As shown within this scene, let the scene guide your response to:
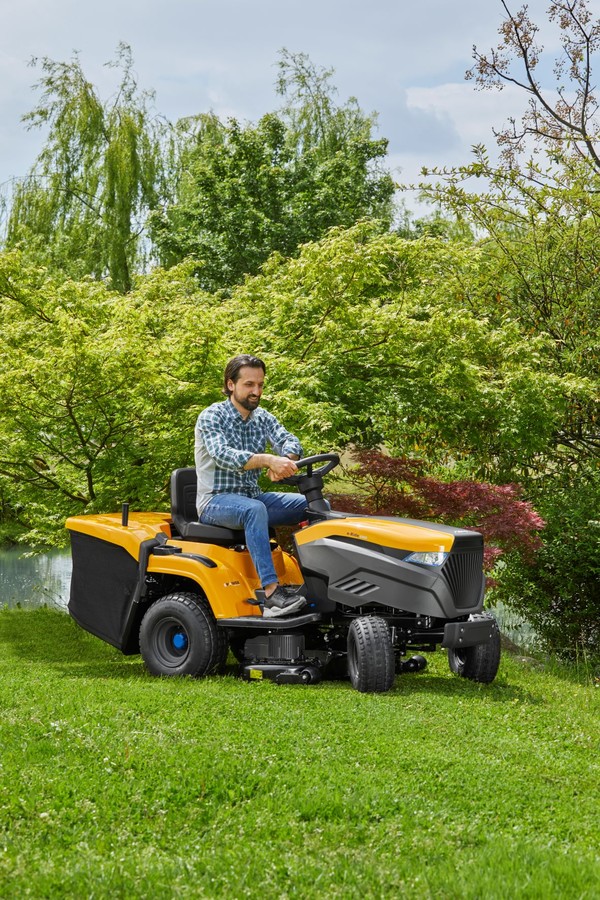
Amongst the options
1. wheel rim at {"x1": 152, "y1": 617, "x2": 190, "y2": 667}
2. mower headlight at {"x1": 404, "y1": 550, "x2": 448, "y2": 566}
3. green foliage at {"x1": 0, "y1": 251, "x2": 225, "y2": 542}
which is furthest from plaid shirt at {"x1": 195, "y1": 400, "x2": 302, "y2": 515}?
green foliage at {"x1": 0, "y1": 251, "x2": 225, "y2": 542}

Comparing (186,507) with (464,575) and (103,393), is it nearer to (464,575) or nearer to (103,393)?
(464,575)

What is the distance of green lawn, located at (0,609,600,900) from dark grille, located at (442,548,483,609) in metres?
0.62

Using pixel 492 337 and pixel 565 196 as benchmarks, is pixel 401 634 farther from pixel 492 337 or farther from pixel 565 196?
pixel 565 196

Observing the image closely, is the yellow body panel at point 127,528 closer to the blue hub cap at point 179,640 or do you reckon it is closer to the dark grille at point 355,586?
the blue hub cap at point 179,640

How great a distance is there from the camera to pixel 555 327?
13211mm

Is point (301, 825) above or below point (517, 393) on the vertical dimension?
below

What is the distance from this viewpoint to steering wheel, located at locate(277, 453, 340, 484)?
6242mm

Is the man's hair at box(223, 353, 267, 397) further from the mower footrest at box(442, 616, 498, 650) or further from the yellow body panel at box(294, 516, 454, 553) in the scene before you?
the mower footrest at box(442, 616, 498, 650)

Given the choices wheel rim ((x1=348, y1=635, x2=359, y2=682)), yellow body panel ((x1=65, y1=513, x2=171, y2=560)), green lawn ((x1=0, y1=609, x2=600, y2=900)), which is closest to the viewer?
green lawn ((x1=0, y1=609, x2=600, y2=900))

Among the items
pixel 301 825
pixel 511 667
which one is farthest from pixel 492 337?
pixel 301 825

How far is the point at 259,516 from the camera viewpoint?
632cm

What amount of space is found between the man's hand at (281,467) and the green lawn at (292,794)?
52.1 inches

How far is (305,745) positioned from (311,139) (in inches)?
891

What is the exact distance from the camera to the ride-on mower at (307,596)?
19.8 feet
